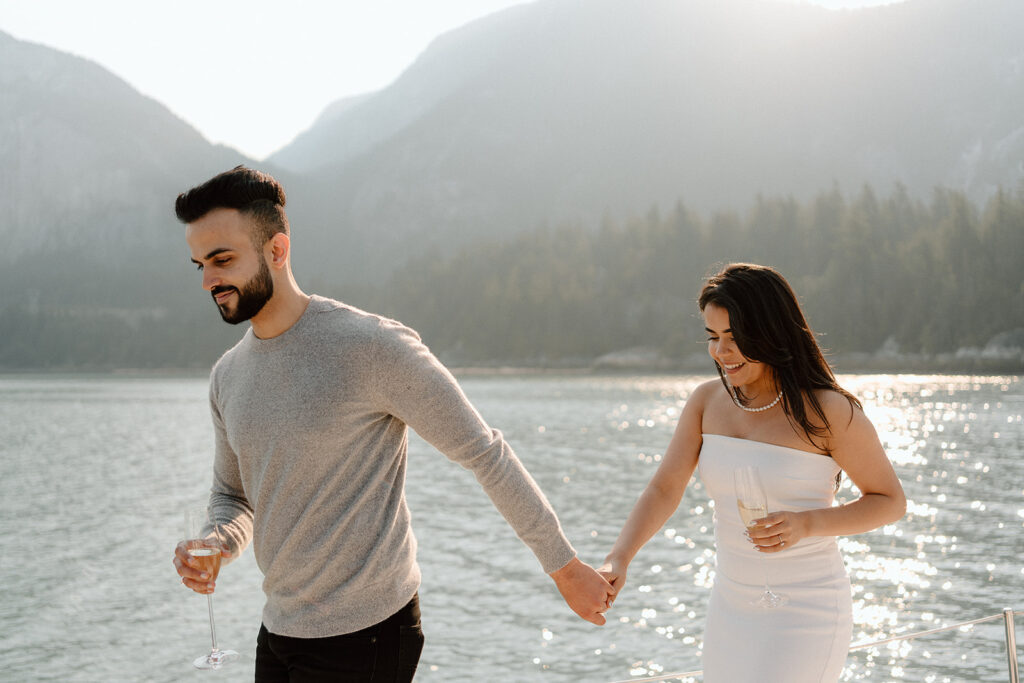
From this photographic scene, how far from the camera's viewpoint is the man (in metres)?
2.22

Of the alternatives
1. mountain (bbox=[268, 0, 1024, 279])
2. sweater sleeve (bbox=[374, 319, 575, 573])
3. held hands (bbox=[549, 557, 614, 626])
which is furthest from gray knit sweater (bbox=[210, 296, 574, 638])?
mountain (bbox=[268, 0, 1024, 279])

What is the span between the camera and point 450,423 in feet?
7.45

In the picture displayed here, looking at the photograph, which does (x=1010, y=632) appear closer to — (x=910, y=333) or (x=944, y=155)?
(x=910, y=333)

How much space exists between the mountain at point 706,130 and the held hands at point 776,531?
148258 millimetres

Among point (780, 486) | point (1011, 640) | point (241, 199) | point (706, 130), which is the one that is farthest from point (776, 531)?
point (706, 130)

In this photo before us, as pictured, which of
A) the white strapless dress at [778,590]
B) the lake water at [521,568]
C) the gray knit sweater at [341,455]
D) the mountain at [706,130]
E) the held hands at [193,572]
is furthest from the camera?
the mountain at [706,130]

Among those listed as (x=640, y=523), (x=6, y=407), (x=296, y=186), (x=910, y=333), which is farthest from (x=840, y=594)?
(x=296, y=186)

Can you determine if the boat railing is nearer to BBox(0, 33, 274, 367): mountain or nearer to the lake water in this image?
the lake water

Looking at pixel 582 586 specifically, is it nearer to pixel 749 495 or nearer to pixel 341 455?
pixel 749 495

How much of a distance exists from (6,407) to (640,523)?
86.8 m

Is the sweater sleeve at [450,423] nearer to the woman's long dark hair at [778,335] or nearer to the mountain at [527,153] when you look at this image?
the woman's long dark hair at [778,335]

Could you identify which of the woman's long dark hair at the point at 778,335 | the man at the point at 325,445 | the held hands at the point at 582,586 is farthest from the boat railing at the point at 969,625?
the man at the point at 325,445

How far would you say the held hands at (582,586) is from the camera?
2510 millimetres

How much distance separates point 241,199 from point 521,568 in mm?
19962
